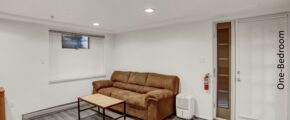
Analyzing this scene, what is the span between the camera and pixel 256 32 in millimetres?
2848

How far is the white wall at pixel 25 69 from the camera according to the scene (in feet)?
10.8

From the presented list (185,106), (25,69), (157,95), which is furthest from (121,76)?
(25,69)

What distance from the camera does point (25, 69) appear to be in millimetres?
3527

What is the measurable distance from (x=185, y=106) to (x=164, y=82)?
717mm

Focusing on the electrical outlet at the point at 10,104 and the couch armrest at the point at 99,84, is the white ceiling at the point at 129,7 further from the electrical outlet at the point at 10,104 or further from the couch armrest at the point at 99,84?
the couch armrest at the point at 99,84

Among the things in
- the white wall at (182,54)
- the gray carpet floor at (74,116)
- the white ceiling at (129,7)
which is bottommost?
the gray carpet floor at (74,116)

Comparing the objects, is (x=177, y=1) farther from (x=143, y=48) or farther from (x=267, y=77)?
(x=143, y=48)

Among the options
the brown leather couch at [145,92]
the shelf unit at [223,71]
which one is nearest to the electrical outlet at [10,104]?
the brown leather couch at [145,92]

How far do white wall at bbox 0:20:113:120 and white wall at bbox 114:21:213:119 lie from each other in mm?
2273

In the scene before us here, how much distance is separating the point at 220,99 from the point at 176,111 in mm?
989

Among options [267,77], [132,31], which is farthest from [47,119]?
[267,77]

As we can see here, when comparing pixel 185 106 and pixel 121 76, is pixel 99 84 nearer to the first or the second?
pixel 121 76

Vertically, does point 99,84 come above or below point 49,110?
above

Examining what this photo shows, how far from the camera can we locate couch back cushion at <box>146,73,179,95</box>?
3.62m
